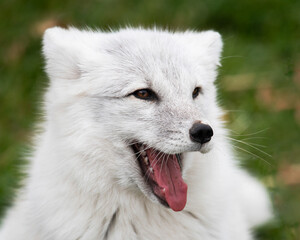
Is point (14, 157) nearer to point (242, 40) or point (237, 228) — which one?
point (237, 228)

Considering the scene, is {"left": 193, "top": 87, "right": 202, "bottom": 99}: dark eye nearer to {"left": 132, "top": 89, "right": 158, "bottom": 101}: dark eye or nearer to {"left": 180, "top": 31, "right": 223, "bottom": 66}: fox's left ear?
{"left": 180, "top": 31, "right": 223, "bottom": 66}: fox's left ear

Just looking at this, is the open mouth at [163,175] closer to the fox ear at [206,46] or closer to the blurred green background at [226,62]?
the fox ear at [206,46]

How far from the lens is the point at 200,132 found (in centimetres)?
344

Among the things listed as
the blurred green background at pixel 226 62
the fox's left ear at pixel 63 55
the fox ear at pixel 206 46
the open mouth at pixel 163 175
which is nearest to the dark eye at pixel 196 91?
the fox ear at pixel 206 46

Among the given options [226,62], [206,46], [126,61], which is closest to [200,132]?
[126,61]

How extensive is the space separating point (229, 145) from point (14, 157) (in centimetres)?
274

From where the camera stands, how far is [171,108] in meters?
3.64

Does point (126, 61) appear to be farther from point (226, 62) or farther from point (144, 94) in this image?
point (226, 62)

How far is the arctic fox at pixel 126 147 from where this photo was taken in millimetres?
3639

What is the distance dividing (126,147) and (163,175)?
0.33 m

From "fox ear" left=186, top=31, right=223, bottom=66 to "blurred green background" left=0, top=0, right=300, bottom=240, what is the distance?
5.07 ft

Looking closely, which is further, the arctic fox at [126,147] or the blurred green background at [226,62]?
the blurred green background at [226,62]

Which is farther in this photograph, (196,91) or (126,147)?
(196,91)

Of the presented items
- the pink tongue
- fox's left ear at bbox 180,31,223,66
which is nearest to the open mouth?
the pink tongue
